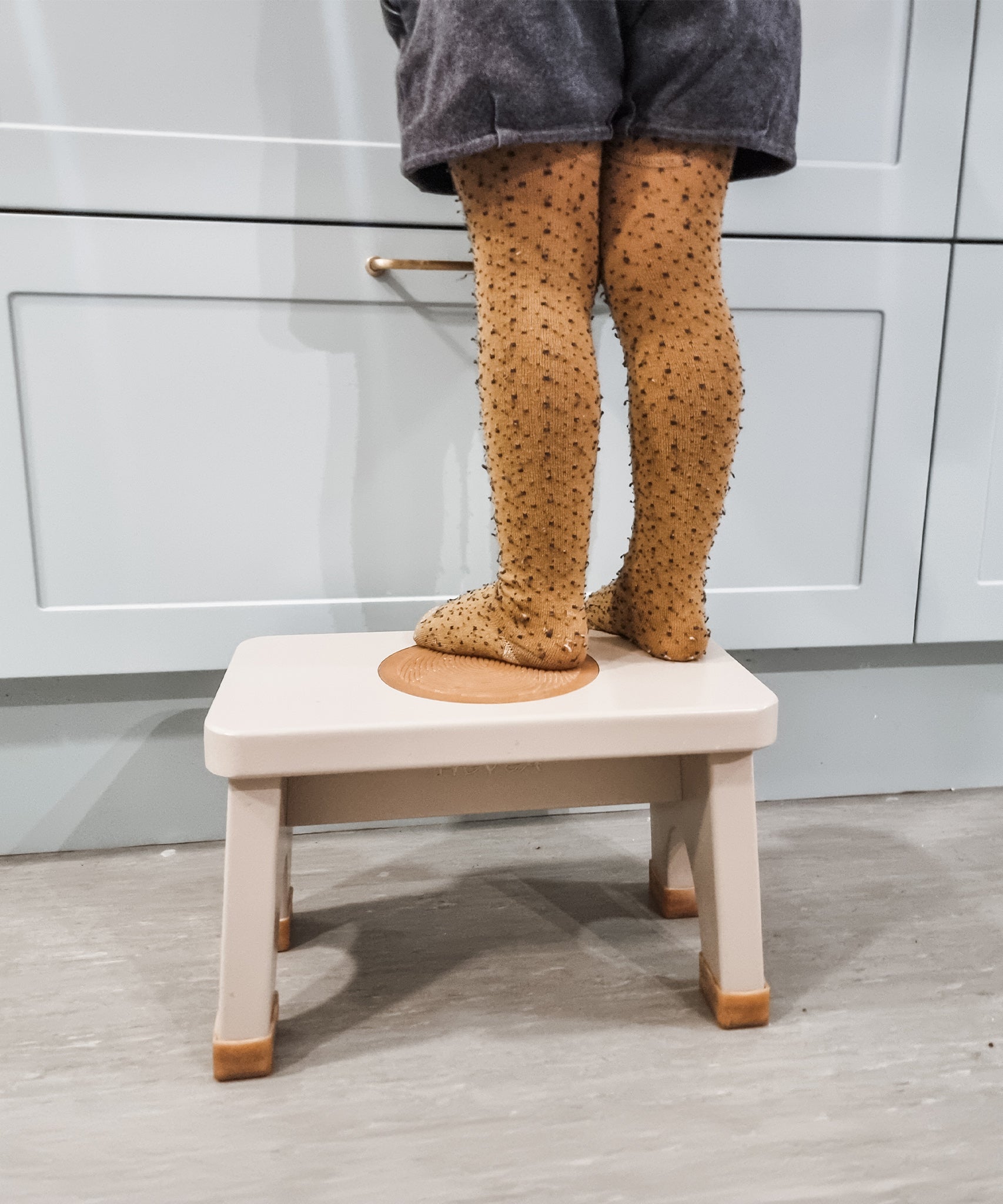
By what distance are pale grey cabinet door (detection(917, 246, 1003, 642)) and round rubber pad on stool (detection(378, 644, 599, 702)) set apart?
49cm

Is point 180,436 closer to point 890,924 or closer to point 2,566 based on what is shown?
point 2,566

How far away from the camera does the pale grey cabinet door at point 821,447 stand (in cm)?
89

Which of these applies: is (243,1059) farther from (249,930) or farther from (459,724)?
(459,724)

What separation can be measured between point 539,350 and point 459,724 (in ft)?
0.85

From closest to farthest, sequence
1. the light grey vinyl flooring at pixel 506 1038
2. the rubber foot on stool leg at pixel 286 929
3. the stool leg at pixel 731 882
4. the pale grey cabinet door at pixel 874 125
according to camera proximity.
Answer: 1. the light grey vinyl flooring at pixel 506 1038
2. the stool leg at pixel 731 882
3. the rubber foot on stool leg at pixel 286 929
4. the pale grey cabinet door at pixel 874 125

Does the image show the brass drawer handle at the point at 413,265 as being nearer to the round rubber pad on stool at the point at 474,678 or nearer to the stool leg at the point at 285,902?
the round rubber pad on stool at the point at 474,678

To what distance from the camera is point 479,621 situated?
689 millimetres

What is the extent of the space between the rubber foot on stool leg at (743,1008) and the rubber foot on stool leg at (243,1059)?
32 centimetres

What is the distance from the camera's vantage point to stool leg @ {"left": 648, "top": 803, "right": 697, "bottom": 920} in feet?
2.52

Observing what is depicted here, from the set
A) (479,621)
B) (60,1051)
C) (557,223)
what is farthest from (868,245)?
(60,1051)

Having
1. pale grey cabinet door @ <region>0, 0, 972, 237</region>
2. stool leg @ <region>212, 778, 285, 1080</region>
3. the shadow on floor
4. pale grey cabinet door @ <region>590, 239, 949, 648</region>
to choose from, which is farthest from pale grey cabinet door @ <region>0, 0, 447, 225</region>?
the shadow on floor

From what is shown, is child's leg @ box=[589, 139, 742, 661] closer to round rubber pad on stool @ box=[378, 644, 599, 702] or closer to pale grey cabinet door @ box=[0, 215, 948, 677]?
round rubber pad on stool @ box=[378, 644, 599, 702]

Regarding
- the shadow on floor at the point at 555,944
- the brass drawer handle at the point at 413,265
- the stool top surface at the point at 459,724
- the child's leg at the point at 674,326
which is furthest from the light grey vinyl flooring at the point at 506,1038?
the brass drawer handle at the point at 413,265

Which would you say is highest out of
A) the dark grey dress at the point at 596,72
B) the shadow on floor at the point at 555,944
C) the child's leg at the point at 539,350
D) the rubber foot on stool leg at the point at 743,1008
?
the dark grey dress at the point at 596,72
